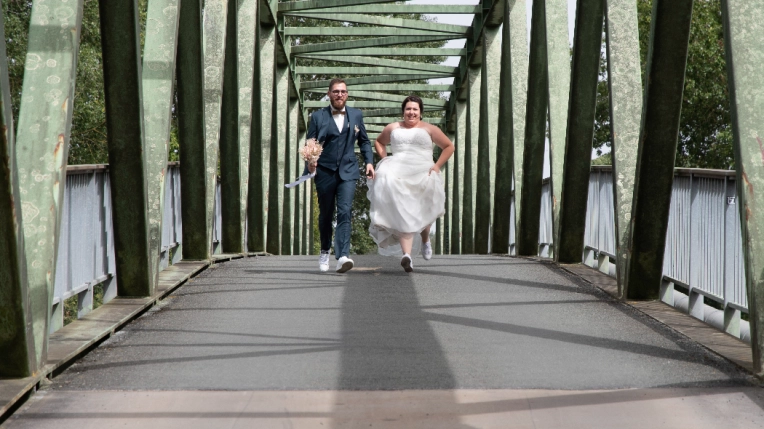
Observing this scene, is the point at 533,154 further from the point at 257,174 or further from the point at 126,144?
the point at 126,144

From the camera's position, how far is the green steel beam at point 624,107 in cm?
779

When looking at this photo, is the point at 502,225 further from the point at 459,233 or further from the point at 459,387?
the point at 459,233

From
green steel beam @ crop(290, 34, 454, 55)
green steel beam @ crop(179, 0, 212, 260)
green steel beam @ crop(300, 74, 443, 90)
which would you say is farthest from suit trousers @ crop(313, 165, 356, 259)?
green steel beam @ crop(300, 74, 443, 90)

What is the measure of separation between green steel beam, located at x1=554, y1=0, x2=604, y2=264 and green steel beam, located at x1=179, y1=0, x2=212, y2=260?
326 centimetres

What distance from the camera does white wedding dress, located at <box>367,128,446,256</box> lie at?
10094 mm

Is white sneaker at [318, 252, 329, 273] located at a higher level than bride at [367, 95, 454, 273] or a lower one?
lower

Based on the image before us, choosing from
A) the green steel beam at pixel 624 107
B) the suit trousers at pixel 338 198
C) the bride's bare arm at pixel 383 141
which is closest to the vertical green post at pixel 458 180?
the bride's bare arm at pixel 383 141

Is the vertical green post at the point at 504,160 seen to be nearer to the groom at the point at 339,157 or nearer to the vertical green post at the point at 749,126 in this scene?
the groom at the point at 339,157

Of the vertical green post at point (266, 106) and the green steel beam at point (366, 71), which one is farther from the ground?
the green steel beam at point (366, 71)

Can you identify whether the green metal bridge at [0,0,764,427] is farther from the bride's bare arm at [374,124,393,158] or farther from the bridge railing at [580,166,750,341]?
the bride's bare arm at [374,124,393,158]

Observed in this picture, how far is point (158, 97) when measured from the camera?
787 cm

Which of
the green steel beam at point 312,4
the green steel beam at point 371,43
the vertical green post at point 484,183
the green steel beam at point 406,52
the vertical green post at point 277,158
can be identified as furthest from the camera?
the green steel beam at point 406,52

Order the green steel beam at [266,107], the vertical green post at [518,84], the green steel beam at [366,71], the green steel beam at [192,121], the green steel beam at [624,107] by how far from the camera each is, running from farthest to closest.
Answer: the green steel beam at [366,71]
the green steel beam at [266,107]
the vertical green post at [518,84]
the green steel beam at [192,121]
the green steel beam at [624,107]

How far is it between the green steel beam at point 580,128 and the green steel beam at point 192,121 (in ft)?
10.7
